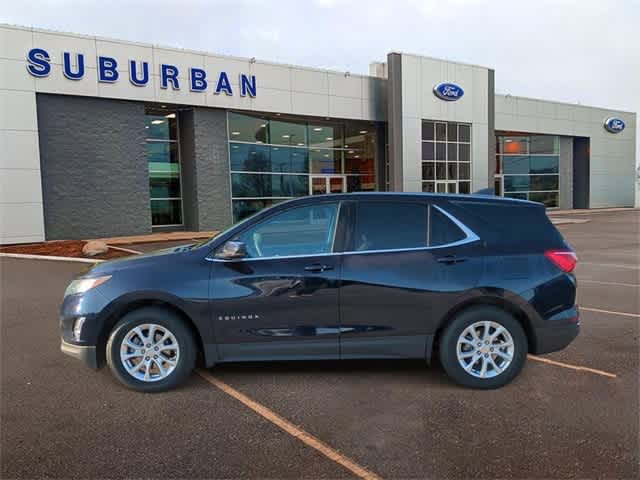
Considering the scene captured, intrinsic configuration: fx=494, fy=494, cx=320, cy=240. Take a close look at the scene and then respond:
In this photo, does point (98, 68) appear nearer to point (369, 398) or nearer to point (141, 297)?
point (141, 297)

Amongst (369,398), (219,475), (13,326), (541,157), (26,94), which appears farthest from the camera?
(541,157)

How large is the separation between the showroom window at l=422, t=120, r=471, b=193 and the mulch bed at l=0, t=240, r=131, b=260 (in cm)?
1717

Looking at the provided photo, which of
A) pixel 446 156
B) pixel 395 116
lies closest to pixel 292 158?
pixel 395 116

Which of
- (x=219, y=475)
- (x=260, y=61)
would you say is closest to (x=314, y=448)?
(x=219, y=475)

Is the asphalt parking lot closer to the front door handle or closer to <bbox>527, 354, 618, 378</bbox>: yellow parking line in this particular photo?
<bbox>527, 354, 618, 378</bbox>: yellow parking line

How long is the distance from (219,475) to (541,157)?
37967mm

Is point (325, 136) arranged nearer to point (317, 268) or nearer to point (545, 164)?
point (545, 164)

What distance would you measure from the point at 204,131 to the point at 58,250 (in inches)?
332

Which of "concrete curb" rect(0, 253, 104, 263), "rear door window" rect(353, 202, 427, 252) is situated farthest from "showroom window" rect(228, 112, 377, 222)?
"rear door window" rect(353, 202, 427, 252)

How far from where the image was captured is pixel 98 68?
1839 cm

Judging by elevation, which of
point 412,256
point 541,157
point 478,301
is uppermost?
point 541,157

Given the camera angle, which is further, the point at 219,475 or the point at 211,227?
the point at 211,227

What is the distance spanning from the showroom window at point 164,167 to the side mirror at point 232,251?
1832 cm

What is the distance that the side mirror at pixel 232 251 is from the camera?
4250 mm
